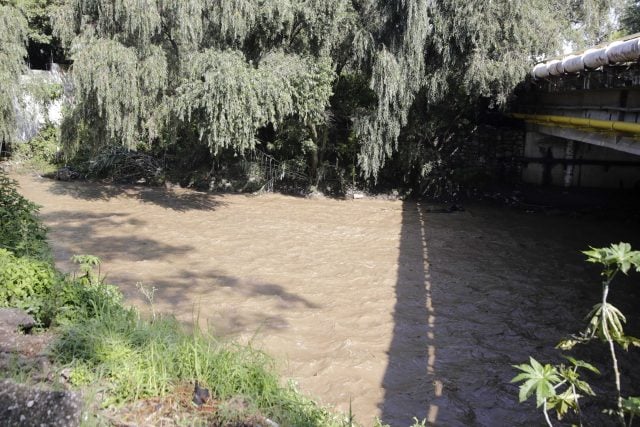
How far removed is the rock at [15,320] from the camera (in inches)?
148

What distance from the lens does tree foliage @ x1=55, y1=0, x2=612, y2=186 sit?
12117 millimetres

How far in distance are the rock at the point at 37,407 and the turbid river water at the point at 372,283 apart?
2.44 meters

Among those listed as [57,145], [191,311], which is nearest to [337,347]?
[191,311]

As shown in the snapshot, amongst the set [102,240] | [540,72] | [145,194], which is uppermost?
[540,72]

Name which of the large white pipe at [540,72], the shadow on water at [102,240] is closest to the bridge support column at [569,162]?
the large white pipe at [540,72]

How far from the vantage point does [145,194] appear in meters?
15.3

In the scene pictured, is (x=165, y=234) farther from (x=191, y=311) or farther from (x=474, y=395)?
(x=474, y=395)

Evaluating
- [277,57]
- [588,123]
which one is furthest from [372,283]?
[277,57]

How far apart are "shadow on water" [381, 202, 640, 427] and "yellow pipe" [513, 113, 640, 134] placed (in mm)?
2533

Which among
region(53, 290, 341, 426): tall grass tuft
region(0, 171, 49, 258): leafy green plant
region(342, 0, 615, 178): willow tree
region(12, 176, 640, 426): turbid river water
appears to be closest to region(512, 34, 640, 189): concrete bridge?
region(342, 0, 615, 178): willow tree

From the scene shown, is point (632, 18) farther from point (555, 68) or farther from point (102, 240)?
point (102, 240)

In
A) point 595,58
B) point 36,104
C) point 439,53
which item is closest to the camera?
point 595,58

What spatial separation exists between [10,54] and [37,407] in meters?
14.6

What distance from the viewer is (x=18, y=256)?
5.04 m
